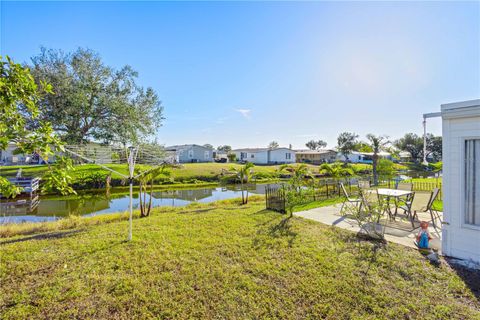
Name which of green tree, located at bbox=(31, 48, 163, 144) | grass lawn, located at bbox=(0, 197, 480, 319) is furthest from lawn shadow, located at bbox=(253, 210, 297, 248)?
green tree, located at bbox=(31, 48, 163, 144)

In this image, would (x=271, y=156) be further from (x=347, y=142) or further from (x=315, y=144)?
(x=315, y=144)

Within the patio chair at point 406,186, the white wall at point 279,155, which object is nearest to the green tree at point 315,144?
the white wall at point 279,155

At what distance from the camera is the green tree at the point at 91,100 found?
1327 cm

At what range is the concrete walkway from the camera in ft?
16.0

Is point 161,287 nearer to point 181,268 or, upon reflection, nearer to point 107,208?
point 181,268

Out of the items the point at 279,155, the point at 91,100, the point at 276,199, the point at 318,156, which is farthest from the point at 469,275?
the point at 318,156

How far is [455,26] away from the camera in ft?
22.2

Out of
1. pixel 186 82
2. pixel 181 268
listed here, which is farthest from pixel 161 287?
pixel 186 82

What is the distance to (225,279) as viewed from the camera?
346 centimetres

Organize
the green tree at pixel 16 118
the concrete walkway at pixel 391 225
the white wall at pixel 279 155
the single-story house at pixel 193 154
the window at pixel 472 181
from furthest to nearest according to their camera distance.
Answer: the white wall at pixel 279 155
the single-story house at pixel 193 154
the concrete walkway at pixel 391 225
the window at pixel 472 181
the green tree at pixel 16 118

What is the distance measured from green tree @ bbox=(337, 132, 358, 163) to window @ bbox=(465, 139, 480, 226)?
138 ft

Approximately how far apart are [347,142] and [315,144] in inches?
1360

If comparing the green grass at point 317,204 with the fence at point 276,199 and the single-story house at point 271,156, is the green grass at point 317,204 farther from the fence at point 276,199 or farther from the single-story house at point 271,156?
the single-story house at point 271,156

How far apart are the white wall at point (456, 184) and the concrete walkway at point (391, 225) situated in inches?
16.8
